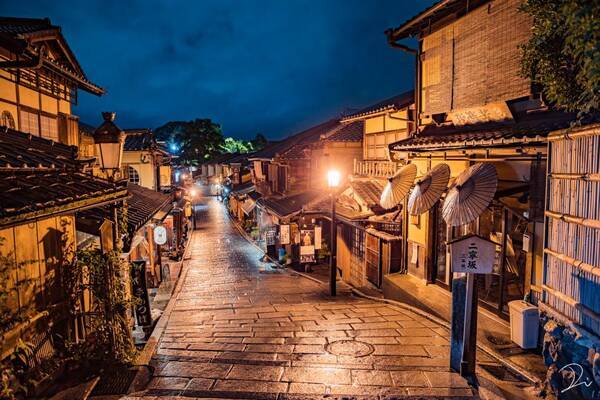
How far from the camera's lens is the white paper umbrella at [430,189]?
465 inches

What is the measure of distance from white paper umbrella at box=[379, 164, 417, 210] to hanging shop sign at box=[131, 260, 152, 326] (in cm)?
831

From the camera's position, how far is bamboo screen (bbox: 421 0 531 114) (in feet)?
36.0

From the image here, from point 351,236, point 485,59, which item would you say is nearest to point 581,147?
point 485,59

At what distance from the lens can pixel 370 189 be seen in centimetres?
2036

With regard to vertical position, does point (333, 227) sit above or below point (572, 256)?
below

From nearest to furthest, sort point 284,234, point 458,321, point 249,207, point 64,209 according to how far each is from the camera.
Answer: point 64,209, point 458,321, point 284,234, point 249,207

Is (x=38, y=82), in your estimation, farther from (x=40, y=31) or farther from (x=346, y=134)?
(x=346, y=134)

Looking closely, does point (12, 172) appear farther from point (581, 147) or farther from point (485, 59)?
point (485, 59)

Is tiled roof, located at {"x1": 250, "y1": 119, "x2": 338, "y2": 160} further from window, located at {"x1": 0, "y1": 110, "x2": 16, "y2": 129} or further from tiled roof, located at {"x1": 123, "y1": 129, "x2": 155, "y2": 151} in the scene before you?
window, located at {"x1": 0, "y1": 110, "x2": 16, "y2": 129}

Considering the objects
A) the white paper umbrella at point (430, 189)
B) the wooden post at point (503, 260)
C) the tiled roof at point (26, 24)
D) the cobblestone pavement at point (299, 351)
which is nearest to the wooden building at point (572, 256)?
the cobblestone pavement at point (299, 351)

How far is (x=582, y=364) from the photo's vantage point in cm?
633

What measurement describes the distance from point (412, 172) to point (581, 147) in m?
7.26

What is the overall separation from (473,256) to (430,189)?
4.37 meters

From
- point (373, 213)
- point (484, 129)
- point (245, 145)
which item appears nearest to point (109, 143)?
point (484, 129)
